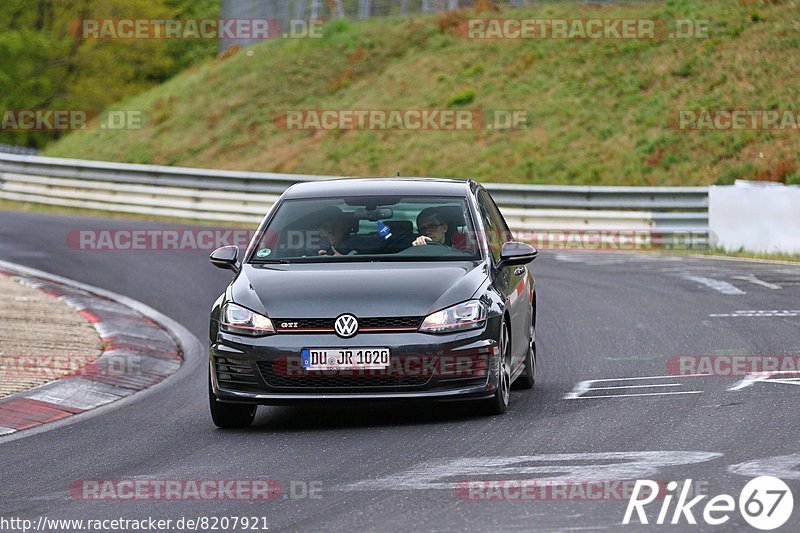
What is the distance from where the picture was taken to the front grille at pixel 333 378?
29.0 feet

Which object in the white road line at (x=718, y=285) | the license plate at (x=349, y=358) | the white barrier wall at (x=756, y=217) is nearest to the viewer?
the license plate at (x=349, y=358)

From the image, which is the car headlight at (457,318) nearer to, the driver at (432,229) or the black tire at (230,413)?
the driver at (432,229)

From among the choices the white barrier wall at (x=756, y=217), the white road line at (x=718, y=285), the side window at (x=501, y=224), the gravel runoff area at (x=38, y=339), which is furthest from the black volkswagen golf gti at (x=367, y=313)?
the white barrier wall at (x=756, y=217)

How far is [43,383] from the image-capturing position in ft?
37.9

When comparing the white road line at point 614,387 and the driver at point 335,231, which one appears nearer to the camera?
the driver at point 335,231

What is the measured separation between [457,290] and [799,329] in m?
5.66

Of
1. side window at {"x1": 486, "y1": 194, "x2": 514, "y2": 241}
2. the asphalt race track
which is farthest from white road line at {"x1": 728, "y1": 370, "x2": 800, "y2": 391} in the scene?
side window at {"x1": 486, "y1": 194, "x2": 514, "y2": 241}

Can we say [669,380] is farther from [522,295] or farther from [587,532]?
[587,532]

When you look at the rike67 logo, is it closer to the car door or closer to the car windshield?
the car door

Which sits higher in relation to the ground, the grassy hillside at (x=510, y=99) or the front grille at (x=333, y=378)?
the grassy hillside at (x=510, y=99)

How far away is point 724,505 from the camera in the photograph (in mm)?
6238

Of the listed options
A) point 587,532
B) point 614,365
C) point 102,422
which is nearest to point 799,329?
point 614,365

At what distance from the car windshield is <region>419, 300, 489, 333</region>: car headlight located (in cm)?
78

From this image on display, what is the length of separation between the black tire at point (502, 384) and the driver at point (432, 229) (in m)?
0.86
